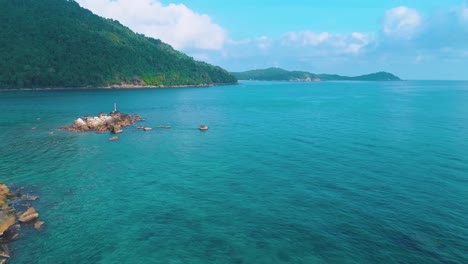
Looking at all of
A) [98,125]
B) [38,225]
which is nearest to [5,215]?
[38,225]

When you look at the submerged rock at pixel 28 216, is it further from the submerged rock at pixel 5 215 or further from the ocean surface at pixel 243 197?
the ocean surface at pixel 243 197

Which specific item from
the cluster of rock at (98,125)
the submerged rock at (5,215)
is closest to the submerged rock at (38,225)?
the submerged rock at (5,215)

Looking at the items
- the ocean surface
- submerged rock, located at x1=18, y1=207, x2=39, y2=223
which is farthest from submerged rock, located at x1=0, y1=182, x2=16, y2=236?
the ocean surface

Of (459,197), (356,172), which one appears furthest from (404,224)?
(356,172)

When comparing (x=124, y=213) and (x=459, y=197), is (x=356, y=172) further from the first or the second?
(x=124, y=213)

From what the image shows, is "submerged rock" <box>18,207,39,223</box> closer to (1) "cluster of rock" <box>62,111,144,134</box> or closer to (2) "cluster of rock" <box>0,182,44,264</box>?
(2) "cluster of rock" <box>0,182,44,264</box>

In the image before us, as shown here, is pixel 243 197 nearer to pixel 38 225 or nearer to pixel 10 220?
pixel 38 225
